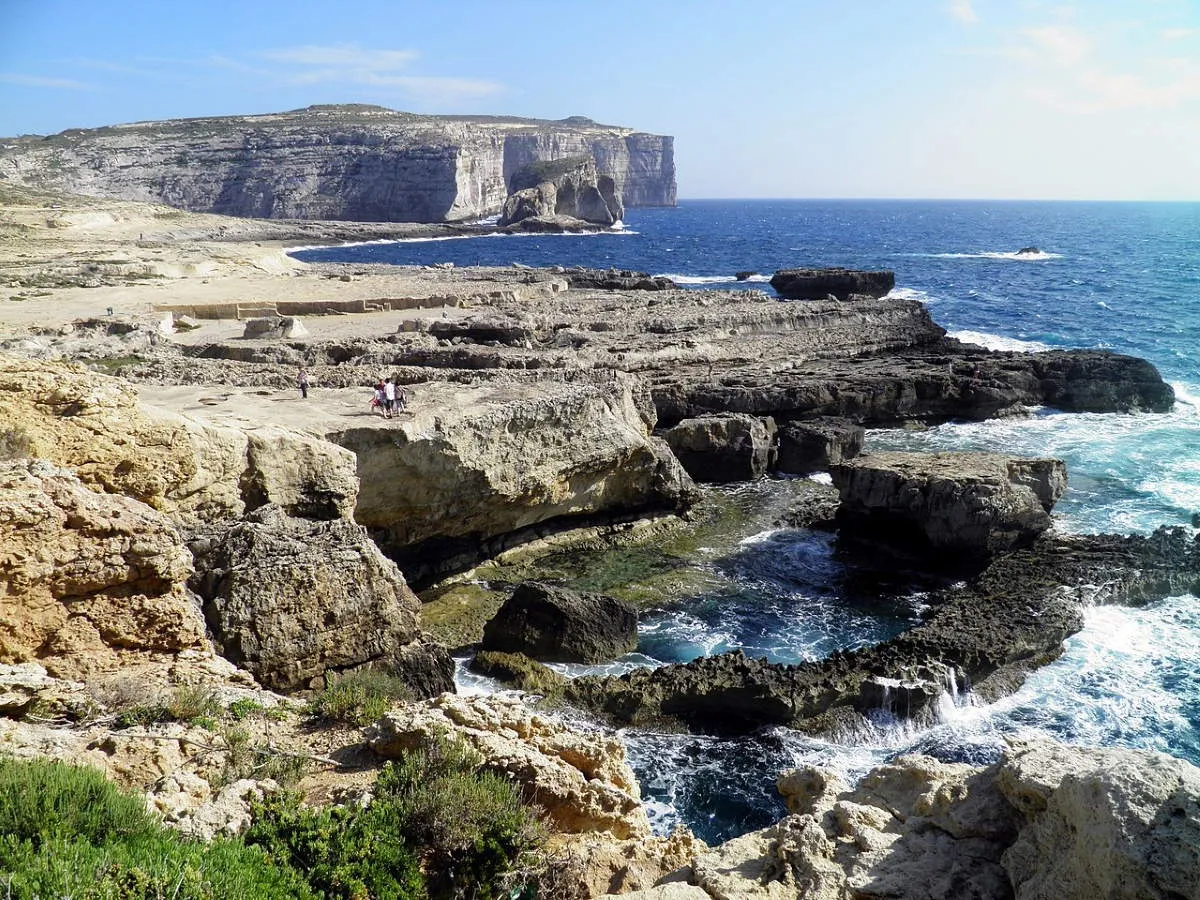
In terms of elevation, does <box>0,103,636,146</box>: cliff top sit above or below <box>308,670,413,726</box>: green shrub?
above

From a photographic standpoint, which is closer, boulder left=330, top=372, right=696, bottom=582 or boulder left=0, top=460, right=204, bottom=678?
boulder left=0, top=460, right=204, bottom=678

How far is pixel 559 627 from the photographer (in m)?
16.3

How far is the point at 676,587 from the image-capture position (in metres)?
19.7

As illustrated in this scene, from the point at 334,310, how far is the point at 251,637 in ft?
106

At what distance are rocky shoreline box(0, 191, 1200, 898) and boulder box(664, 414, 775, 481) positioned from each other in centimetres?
7

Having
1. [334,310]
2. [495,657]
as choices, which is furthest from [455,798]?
[334,310]

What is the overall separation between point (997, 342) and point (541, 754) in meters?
44.9

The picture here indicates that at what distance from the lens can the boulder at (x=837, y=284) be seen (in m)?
61.2

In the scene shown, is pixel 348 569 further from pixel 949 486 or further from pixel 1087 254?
pixel 1087 254

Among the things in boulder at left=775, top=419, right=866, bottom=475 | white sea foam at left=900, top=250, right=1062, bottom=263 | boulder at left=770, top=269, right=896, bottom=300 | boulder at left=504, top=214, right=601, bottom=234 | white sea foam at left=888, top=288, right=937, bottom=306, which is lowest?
boulder at left=775, top=419, right=866, bottom=475

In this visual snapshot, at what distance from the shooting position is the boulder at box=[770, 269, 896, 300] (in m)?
61.2

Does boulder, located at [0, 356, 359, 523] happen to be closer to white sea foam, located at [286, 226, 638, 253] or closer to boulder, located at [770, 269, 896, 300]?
Result: boulder, located at [770, 269, 896, 300]

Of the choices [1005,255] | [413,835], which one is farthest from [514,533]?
[1005,255]

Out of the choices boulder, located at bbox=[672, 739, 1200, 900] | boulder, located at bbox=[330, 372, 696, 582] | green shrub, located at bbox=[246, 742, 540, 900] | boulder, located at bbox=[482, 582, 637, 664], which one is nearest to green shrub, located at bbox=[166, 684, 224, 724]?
green shrub, located at bbox=[246, 742, 540, 900]
